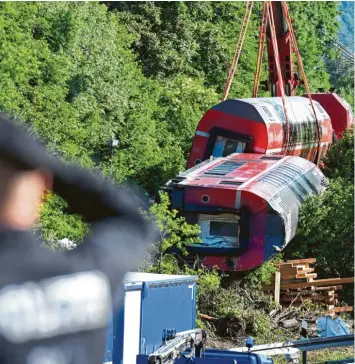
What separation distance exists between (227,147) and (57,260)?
70.3 ft

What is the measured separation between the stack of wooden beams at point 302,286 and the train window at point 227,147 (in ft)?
14.3

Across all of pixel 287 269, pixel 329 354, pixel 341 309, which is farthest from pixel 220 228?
pixel 329 354

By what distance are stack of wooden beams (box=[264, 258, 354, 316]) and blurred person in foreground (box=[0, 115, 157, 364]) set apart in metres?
17.0

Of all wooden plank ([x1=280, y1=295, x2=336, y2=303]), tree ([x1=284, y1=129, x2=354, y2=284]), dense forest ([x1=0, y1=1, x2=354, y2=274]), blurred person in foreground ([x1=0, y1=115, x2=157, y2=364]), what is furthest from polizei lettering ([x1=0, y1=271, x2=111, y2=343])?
tree ([x1=284, y1=129, x2=354, y2=284])

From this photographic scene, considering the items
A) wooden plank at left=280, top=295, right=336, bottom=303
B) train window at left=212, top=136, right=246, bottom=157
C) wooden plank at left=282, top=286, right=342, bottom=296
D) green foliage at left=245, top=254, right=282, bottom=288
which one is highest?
train window at left=212, top=136, right=246, bottom=157

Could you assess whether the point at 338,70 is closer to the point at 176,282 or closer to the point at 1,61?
the point at 1,61

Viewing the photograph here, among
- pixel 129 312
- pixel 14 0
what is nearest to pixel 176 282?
pixel 129 312

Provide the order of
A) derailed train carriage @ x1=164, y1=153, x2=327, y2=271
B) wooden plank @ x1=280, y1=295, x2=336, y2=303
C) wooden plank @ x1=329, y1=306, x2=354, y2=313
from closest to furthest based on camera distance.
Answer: derailed train carriage @ x1=164, y1=153, x2=327, y2=271, wooden plank @ x1=329, y1=306, x2=354, y2=313, wooden plank @ x1=280, y1=295, x2=336, y2=303

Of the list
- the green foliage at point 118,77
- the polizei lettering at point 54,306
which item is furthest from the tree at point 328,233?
the polizei lettering at point 54,306

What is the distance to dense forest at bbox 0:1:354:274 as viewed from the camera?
826 inches

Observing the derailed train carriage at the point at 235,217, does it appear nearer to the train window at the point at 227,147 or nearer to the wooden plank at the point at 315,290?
the wooden plank at the point at 315,290

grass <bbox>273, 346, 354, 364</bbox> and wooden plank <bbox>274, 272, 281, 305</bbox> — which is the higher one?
wooden plank <bbox>274, 272, 281, 305</bbox>

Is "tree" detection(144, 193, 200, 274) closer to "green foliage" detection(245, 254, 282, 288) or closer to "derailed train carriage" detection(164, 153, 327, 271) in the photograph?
"derailed train carriage" detection(164, 153, 327, 271)

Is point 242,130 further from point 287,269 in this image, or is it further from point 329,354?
point 329,354
